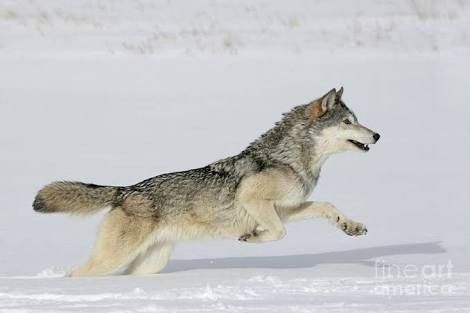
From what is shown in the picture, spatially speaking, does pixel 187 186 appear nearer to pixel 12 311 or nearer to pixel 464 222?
pixel 12 311

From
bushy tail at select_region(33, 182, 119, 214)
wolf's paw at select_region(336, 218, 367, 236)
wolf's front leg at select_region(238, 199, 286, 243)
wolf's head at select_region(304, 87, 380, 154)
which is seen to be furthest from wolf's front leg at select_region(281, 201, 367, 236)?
bushy tail at select_region(33, 182, 119, 214)

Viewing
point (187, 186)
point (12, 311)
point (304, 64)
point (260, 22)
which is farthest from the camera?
point (260, 22)

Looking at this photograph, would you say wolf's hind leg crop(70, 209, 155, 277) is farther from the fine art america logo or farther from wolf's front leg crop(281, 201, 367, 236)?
the fine art america logo

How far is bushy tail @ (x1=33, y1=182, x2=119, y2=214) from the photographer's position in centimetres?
833

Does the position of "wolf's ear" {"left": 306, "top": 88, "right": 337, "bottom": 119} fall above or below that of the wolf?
above

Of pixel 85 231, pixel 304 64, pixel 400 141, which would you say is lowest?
pixel 85 231

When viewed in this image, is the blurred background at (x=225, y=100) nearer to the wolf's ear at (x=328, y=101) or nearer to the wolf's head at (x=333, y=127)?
the wolf's head at (x=333, y=127)

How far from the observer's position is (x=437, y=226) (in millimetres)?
10930

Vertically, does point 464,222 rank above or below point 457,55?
below

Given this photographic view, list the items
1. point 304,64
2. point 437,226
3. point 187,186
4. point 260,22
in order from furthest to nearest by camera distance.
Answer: point 260,22, point 304,64, point 437,226, point 187,186

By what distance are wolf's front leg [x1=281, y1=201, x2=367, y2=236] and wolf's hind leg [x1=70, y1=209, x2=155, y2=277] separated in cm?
123

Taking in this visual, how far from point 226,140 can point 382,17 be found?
7.44 m

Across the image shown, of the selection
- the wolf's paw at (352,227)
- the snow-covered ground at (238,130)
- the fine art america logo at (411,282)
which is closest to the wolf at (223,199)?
the wolf's paw at (352,227)

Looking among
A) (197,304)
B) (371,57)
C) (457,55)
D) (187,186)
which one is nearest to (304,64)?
(371,57)
